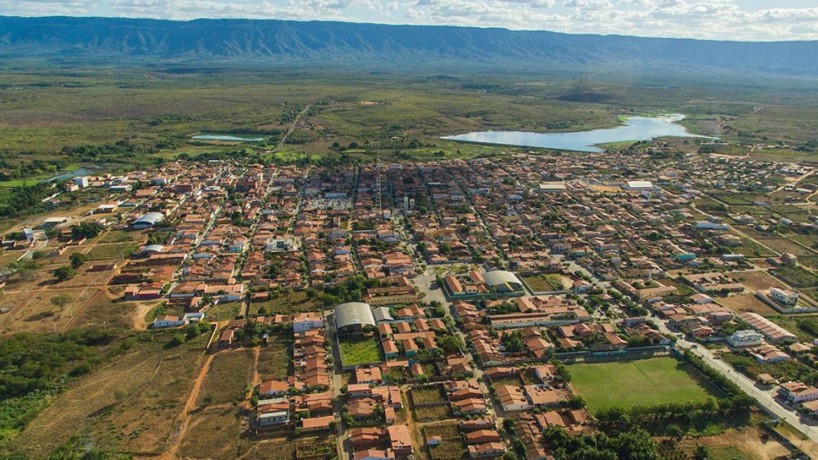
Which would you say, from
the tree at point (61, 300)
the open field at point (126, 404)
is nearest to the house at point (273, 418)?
the open field at point (126, 404)

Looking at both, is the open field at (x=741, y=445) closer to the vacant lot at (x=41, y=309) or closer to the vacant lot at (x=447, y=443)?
the vacant lot at (x=447, y=443)

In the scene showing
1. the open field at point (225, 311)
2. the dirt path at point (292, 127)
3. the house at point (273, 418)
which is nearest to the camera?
the house at point (273, 418)

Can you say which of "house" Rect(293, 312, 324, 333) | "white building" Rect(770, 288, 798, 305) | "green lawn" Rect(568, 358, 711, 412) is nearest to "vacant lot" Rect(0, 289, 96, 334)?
"house" Rect(293, 312, 324, 333)

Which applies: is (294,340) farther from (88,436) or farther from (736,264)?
(736,264)

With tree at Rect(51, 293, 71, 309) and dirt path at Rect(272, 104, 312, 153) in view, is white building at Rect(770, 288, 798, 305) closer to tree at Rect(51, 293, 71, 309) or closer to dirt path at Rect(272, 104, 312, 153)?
tree at Rect(51, 293, 71, 309)

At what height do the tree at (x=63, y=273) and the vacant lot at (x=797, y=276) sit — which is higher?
the vacant lot at (x=797, y=276)

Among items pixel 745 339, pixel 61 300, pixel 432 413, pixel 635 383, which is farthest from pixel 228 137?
pixel 745 339

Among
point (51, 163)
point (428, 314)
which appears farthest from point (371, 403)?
point (51, 163)
